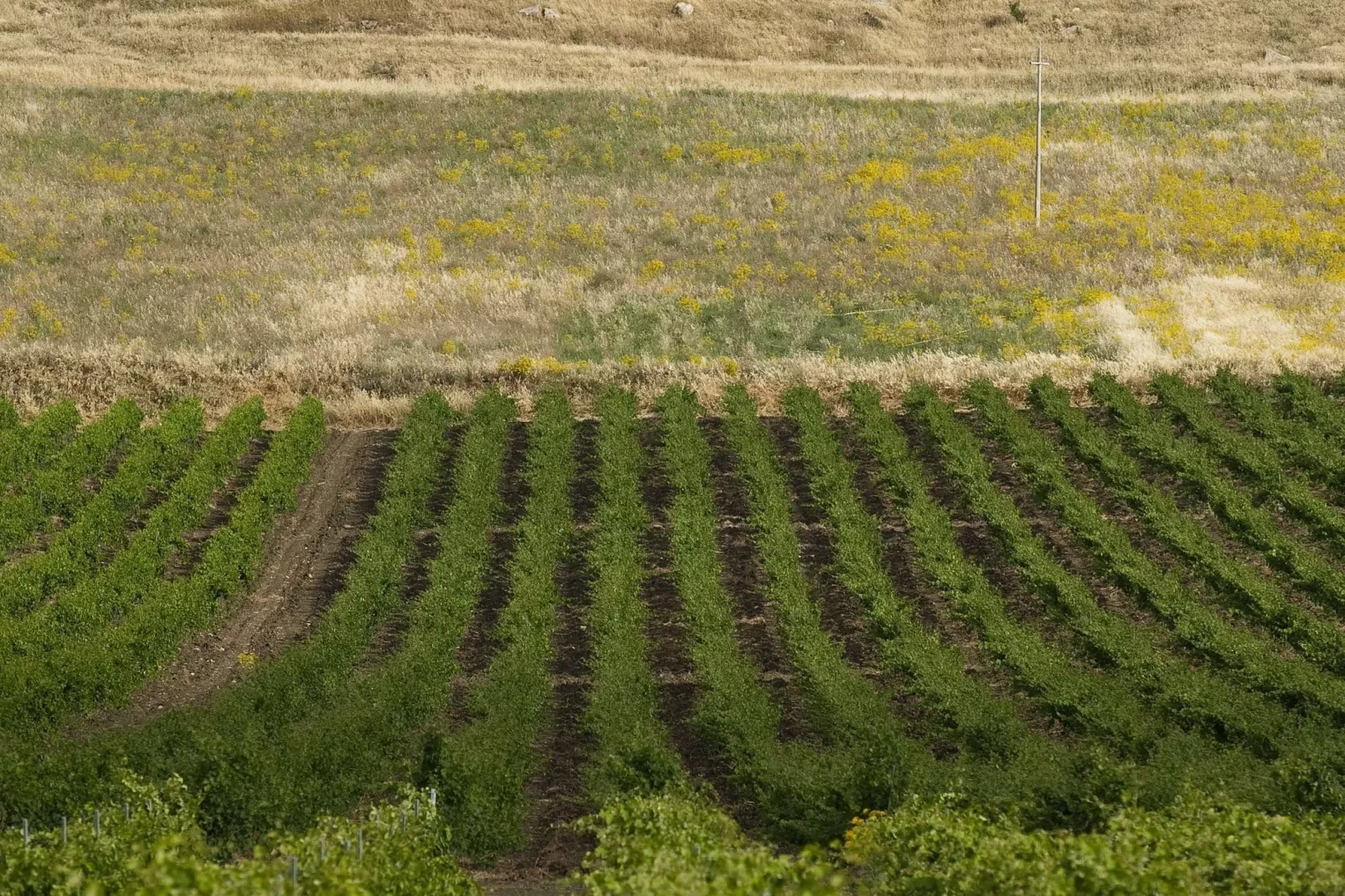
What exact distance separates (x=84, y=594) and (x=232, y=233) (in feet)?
77.2

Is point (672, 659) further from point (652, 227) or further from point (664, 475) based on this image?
point (652, 227)

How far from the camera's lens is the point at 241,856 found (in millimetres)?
17625

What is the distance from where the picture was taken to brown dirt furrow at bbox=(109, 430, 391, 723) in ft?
75.0

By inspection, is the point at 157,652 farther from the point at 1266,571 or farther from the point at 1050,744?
the point at 1266,571

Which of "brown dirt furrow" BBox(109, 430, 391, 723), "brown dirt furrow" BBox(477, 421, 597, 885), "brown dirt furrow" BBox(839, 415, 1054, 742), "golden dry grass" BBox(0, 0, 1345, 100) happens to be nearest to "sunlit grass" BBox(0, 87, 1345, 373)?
"golden dry grass" BBox(0, 0, 1345, 100)

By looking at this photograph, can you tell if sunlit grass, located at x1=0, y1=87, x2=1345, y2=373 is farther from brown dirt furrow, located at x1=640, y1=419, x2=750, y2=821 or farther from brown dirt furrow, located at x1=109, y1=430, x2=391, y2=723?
brown dirt furrow, located at x1=640, y1=419, x2=750, y2=821

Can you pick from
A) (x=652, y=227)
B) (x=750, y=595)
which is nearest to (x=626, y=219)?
(x=652, y=227)

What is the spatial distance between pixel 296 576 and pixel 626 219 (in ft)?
70.7

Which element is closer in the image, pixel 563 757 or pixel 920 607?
pixel 563 757

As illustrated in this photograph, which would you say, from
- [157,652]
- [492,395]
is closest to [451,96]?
[492,395]

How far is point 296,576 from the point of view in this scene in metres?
26.9

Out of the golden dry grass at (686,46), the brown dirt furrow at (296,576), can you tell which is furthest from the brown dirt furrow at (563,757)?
the golden dry grass at (686,46)

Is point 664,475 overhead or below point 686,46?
below

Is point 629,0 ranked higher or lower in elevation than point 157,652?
higher
